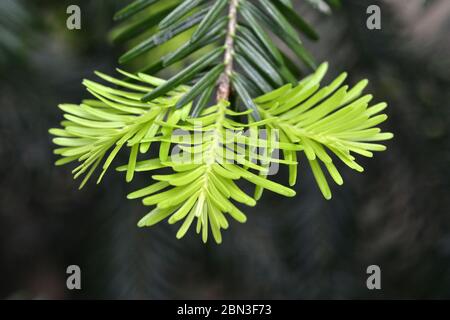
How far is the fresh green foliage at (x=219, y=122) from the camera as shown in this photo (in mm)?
298

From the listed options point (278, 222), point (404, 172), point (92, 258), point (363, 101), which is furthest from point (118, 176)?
point (363, 101)

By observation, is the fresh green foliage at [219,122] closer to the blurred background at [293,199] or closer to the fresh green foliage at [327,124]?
the fresh green foliage at [327,124]

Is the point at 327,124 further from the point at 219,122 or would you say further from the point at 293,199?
the point at 293,199

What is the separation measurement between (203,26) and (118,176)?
0.47m

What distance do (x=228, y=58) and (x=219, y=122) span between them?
3.1 inches

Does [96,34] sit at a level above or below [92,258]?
Answer: above

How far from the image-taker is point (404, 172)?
72 centimetres

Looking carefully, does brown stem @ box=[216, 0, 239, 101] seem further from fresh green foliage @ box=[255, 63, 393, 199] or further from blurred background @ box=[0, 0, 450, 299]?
blurred background @ box=[0, 0, 450, 299]

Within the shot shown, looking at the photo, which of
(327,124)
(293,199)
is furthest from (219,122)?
(293,199)

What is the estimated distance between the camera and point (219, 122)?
32cm

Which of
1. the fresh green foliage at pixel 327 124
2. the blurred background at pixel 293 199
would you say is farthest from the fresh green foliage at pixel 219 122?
the blurred background at pixel 293 199

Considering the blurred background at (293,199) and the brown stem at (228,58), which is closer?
the brown stem at (228,58)

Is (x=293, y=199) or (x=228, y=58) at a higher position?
(x=228, y=58)
